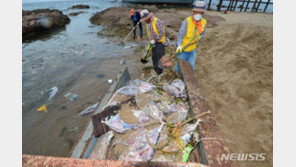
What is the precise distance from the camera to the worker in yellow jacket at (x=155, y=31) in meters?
3.52

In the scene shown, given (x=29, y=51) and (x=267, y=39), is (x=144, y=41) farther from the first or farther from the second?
(x=29, y=51)

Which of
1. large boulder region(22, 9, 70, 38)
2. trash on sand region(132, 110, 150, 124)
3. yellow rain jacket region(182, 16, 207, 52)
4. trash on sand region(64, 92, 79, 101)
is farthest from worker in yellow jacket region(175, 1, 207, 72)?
large boulder region(22, 9, 70, 38)

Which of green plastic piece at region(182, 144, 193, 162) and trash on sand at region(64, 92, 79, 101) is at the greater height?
green plastic piece at region(182, 144, 193, 162)

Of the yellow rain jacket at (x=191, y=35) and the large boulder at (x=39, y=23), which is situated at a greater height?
the yellow rain jacket at (x=191, y=35)

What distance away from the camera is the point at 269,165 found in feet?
7.48

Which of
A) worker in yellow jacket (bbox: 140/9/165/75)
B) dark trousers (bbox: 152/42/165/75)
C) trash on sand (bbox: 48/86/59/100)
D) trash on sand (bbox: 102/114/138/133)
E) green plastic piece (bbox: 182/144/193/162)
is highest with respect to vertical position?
worker in yellow jacket (bbox: 140/9/165/75)

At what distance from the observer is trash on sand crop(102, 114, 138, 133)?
198 cm

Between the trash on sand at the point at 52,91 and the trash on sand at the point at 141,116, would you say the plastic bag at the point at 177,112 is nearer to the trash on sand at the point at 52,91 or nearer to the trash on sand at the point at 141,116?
the trash on sand at the point at 141,116

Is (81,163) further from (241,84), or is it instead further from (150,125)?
(241,84)

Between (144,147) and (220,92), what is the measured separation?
3.20 meters

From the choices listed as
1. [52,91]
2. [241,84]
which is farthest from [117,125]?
[241,84]

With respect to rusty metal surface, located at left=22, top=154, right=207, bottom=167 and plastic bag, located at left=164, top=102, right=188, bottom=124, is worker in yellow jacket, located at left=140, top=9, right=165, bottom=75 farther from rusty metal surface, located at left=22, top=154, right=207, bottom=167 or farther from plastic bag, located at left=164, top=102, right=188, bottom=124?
rusty metal surface, located at left=22, top=154, right=207, bottom=167

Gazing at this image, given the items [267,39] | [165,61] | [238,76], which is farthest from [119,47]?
[267,39]

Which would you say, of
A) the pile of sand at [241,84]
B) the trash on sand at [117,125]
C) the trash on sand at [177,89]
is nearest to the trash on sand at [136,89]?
the trash on sand at [177,89]
